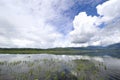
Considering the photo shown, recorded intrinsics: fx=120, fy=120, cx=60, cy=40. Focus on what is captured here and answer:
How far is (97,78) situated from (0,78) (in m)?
17.9

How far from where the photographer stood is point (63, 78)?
22.4m

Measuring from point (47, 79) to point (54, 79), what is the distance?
126 centimetres

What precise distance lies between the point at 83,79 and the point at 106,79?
14.5ft

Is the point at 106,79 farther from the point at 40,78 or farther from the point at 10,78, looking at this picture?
the point at 10,78

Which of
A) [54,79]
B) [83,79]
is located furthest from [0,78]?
[83,79]

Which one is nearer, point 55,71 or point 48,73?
point 48,73

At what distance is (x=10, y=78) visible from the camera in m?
21.4

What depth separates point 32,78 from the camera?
2148 centimetres

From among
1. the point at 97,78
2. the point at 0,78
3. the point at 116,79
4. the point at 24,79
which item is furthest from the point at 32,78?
the point at 116,79

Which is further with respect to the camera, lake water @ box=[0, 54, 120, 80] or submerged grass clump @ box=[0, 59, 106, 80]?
lake water @ box=[0, 54, 120, 80]

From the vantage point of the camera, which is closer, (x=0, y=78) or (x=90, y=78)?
(x=0, y=78)

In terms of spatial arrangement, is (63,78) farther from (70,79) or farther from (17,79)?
(17,79)

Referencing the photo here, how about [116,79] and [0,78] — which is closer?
[0,78]

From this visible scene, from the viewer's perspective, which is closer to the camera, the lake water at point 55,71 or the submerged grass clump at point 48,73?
the submerged grass clump at point 48,73
